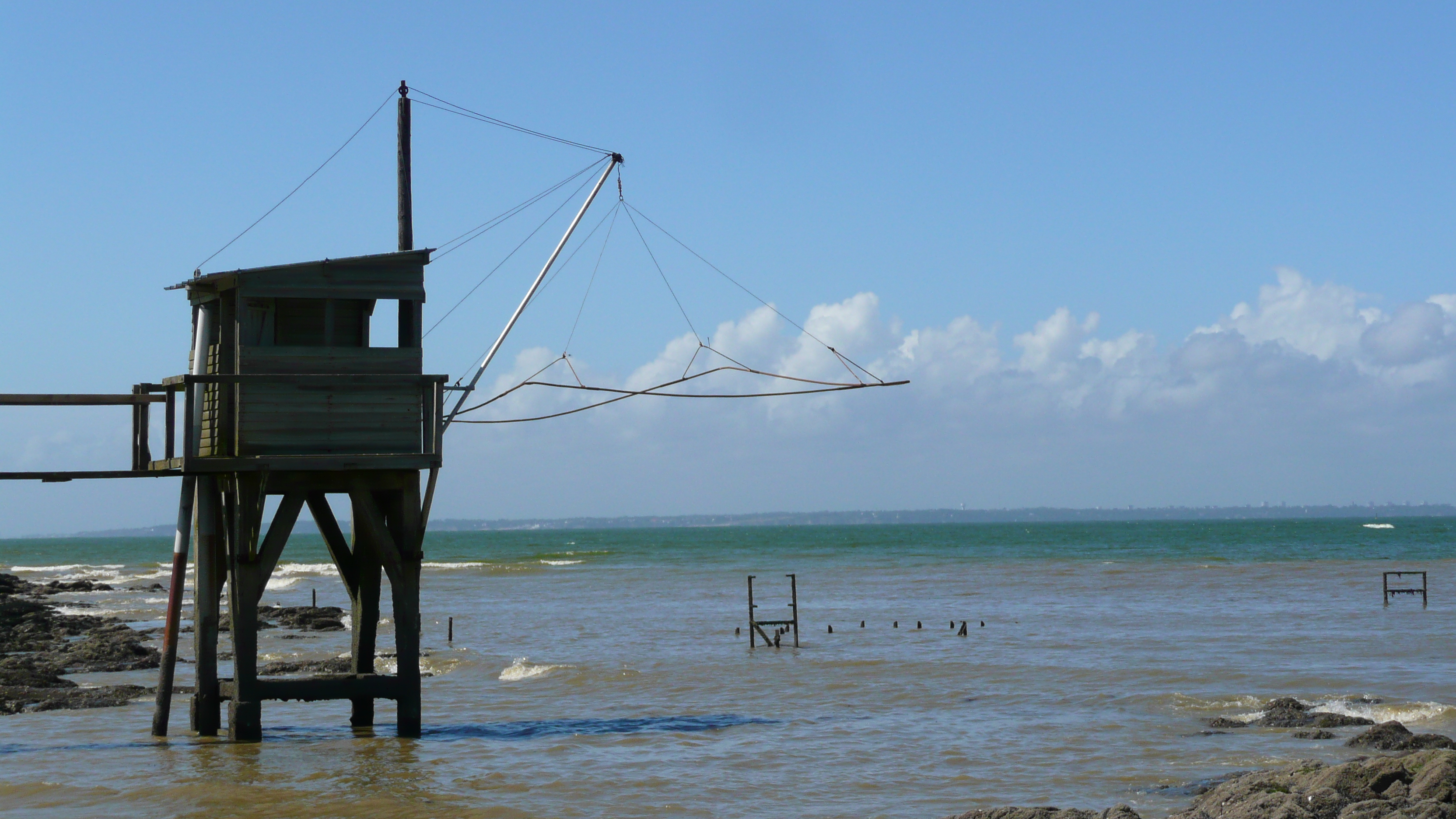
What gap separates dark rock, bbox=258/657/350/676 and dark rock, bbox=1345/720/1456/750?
55.9 ft

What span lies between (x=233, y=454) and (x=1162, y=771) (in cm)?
1189

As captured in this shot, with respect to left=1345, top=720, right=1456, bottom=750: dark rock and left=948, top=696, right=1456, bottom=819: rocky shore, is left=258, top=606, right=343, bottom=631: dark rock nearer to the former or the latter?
left=1345, top=720, right=1456, bottom=750: dark rock

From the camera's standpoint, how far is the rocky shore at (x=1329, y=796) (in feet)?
35.8

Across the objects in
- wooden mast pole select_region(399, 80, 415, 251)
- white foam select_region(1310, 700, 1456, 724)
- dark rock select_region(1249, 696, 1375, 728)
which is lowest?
white foam select_region(1310, 700, 1456, 724)

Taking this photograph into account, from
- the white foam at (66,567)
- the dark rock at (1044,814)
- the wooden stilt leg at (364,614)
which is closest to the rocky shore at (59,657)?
the wooden stilt leg at (364,614)

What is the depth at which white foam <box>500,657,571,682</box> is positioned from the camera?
25.7 m

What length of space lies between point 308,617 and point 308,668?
15545mm

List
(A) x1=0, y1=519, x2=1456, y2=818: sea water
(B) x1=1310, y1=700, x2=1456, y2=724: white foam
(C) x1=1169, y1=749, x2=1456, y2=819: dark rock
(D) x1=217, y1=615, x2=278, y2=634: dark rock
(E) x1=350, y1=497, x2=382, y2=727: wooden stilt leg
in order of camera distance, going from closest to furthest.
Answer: (C) x1=1169, y1=749, x2=1456, y2=819: dark rock
(A) x1=0, y1=519, x2=1456, y2=818: sea water
(E) x1=350, y1=497, x2=382, y2=727: wooden stilt leg
(B) x1=1310, y1=700, x2=1456, y2=724: white foam
(D) x1=217, y1=615, x2=278, y2=634: dark rock

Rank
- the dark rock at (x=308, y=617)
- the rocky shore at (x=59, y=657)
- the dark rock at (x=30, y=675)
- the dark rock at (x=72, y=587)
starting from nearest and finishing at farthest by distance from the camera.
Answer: the rocky shore at (x=59, y=657), the dark rock at (x=30, y=675), the dark rock at (x=308, y=617), the dark rock at (x=72, y=587)

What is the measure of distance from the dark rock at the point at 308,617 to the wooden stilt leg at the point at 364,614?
65.7ft

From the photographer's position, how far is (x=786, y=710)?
21.0 m

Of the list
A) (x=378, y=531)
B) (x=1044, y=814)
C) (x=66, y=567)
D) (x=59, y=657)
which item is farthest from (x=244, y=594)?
(x=66, y=567)

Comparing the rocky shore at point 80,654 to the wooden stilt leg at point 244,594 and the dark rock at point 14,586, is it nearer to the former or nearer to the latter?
the dark rock at point 14,586

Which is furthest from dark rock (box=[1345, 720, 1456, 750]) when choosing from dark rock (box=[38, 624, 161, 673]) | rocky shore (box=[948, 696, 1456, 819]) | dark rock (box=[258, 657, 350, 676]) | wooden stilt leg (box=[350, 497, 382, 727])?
dark rock (box=[38, 624, 161, 673])
